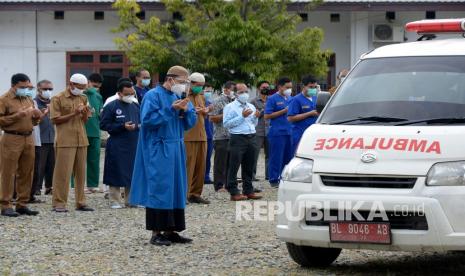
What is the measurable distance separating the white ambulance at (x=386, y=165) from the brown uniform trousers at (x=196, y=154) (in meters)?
5.53

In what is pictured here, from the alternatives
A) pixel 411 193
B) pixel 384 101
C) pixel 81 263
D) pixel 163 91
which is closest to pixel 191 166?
pixel 163 91

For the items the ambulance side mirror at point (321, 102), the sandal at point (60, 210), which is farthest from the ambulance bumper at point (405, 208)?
the sandal at point (60, 210)

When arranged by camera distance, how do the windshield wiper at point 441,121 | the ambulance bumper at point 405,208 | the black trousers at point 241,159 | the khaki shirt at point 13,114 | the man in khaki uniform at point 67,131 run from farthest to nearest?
1. the black trousers at point 241,159
2. the man in khaki uniform at point 67,131
3. the khaki shirt at point 13,114
4. the windshield wiper at point 441,121
5. the ambulance bumper at point 405,208

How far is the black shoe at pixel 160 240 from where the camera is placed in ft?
34.7

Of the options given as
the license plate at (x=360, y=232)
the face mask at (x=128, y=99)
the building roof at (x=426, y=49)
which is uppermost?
the building roof at (x=426, y=49)

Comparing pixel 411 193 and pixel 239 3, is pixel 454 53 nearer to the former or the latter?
pixel 411 193

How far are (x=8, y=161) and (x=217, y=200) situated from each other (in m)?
3.47

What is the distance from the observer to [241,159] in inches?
594

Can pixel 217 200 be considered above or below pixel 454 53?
below

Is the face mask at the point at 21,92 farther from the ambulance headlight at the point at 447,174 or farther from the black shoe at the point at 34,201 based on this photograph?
the ambulance headlight at the point at 447,174

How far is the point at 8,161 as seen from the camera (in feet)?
42.9

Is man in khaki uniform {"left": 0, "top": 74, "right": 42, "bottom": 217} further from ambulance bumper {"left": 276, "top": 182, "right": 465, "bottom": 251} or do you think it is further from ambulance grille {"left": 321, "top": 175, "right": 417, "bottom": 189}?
ambulance grille {"left": 321, "top": 175, "right": 417, "bottom": 189}

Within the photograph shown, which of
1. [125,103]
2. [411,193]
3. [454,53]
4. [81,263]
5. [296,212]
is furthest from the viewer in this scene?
[125,103]

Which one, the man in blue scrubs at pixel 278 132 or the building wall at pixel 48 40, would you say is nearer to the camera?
the man in blue scrubs at pixel 278 132
